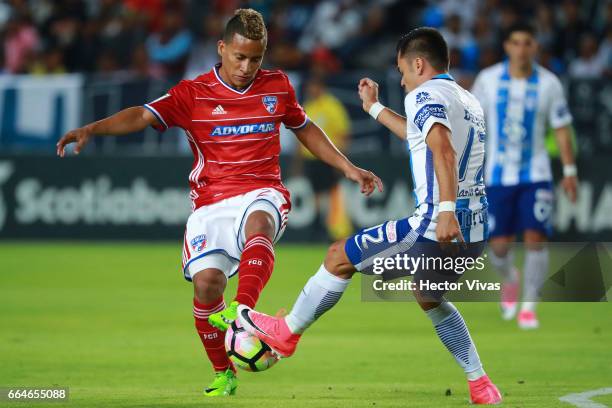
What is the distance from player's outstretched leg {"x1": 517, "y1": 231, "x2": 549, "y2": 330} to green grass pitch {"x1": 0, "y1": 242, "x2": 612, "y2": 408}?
17cm

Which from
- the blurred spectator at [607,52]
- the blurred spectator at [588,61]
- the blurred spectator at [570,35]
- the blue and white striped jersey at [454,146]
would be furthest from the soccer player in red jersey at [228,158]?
the blurred spectator at [570,35]

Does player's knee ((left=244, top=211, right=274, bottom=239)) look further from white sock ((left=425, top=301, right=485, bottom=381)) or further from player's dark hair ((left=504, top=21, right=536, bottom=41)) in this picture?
player's dark hair ((left=504, top=21, right=536, bottom=41))

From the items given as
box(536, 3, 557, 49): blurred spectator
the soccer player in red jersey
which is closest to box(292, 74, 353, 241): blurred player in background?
box(536, 3, 557, 49): blurred spectator

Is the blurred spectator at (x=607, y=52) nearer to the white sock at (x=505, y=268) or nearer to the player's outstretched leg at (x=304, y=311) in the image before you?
the white sock at (x=505, y=268)

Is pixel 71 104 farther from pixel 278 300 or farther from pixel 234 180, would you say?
pixel 234 180

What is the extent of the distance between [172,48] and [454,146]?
14.6 metres

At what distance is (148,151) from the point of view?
1909 centimetres

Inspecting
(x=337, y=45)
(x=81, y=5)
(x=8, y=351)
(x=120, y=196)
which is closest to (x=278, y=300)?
(x=8, y=351)

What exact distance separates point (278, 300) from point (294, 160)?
6.06m

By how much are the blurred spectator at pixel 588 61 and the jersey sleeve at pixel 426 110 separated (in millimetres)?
13018

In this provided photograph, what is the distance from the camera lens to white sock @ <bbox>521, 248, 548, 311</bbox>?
37.9 ft

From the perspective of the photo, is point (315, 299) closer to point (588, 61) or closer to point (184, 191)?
point (184, 191)

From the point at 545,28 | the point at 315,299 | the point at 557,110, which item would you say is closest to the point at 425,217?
the point at 315,299

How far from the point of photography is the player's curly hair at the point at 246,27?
7445 mm
